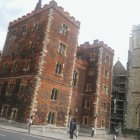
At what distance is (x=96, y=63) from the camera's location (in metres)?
45.6

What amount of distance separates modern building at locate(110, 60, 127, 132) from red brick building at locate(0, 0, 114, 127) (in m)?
16.4

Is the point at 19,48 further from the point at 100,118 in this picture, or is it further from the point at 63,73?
the point at 100,118

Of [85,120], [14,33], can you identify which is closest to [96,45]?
[85,120]

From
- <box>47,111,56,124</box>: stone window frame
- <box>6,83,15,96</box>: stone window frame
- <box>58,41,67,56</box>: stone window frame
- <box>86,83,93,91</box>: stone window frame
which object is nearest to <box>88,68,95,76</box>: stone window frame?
<box>86,83,93,91</box>: stone window frame

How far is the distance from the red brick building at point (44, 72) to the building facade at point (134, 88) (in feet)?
17.8

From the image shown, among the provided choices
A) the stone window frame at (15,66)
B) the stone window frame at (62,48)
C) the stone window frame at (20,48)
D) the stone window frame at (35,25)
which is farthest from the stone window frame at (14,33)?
the stone window frame at (62,48)

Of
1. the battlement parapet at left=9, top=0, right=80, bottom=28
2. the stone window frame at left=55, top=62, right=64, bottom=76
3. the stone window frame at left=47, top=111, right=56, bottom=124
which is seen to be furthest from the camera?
the battlement parapet at left=9, top=0, right=80, bottom=28

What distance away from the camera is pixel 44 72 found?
31859 mm

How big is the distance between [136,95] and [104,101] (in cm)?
666

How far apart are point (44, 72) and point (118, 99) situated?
34297mm

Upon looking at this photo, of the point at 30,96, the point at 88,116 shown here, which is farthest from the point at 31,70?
the point at 88,116

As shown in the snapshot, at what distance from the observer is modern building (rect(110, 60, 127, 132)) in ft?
193

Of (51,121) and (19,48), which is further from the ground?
(19,48)

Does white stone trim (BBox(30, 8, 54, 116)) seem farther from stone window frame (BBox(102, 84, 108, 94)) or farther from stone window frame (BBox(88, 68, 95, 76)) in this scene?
stone window frame (BBox(102, 84, 108, 94))
